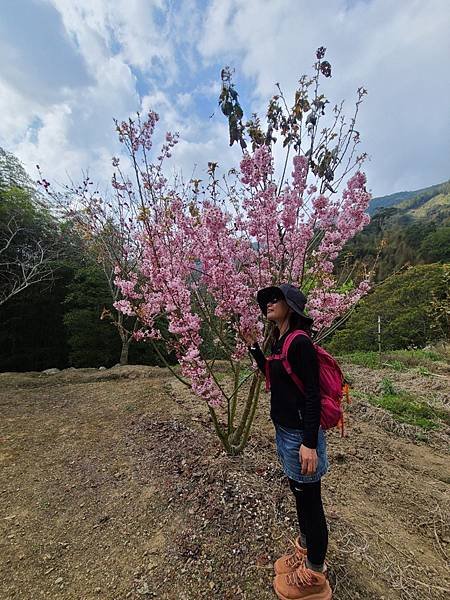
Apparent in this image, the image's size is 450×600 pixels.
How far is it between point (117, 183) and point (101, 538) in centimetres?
351

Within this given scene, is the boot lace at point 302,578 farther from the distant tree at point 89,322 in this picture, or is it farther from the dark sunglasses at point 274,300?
the distant tree at point 89,322

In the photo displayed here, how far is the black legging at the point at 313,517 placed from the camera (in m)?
1.61

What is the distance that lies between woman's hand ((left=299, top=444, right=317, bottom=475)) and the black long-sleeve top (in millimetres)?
26

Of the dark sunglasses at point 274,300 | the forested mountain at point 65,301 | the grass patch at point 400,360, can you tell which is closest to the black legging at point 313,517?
the dark sunglasses at point 274,300

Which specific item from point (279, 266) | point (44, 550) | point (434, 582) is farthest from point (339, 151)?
point (44, 550)

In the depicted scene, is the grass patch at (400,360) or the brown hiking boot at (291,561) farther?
the grass patch at (400,360)

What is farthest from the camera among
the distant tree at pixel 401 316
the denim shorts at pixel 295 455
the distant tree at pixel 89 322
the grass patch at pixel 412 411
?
the distant tree at pixel 401 316

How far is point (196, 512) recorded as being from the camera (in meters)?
2.44

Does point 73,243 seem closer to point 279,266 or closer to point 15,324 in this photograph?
point 15,324

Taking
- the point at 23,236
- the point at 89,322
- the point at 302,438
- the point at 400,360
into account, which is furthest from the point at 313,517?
the point at 23,236

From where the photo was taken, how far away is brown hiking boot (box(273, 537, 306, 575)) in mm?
1824

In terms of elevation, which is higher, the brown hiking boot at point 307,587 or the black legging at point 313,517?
the black legging at point 313,517

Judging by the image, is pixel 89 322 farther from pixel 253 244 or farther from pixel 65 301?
pixel 253 244

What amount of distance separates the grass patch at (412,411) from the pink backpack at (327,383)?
3.74 metres
